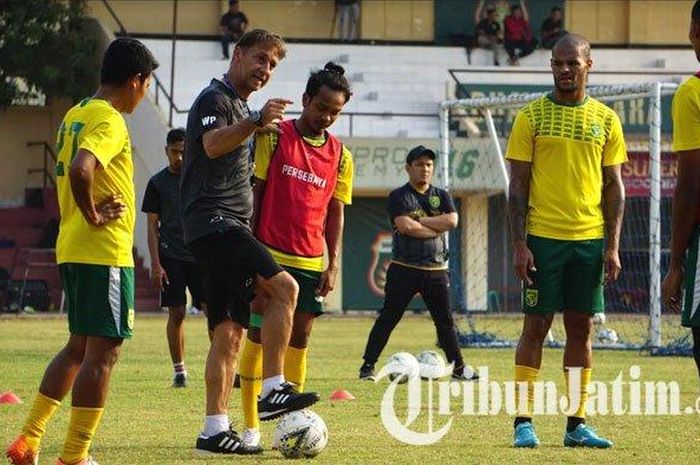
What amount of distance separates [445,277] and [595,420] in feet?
16.3

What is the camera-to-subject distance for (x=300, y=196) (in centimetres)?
1059

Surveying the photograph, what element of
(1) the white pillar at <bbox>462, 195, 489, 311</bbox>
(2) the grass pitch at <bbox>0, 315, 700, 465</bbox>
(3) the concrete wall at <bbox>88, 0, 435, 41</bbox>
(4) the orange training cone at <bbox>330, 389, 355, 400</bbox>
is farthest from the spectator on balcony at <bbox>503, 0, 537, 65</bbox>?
(4) the orange training cone at <bbox>330, 389, 355, 400</bbox>

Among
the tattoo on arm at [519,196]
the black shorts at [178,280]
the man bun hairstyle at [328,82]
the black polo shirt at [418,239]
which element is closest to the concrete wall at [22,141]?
the black polo shirt at [418,239]

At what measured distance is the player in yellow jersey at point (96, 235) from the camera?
852cm

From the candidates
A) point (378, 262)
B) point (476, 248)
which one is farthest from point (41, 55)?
point (476, 248)

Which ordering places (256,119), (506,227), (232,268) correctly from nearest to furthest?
1. (256,119)
2. (232,268)
3. (506,227)

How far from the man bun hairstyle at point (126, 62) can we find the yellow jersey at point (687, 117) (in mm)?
2851

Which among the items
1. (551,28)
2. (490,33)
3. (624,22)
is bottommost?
(490,33)

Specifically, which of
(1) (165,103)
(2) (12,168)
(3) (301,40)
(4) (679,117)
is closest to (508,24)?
(3) (301,40)

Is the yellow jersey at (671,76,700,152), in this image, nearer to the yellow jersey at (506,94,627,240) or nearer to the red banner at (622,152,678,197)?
the yellow jersey at (506,94,627,240)

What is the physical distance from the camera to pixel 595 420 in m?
12.3

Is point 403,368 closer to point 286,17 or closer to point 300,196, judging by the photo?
point 300,196

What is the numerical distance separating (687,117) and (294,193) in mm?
3699

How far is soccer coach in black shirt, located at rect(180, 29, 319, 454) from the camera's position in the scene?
9.60 m
